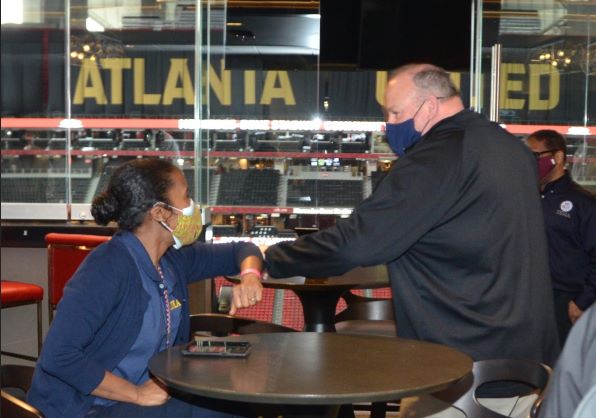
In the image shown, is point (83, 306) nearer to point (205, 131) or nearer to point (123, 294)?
point (123, 294)

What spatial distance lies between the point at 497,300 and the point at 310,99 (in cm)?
644

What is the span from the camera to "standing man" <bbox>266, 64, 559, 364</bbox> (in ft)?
8.55

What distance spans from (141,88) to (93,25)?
0.74 m

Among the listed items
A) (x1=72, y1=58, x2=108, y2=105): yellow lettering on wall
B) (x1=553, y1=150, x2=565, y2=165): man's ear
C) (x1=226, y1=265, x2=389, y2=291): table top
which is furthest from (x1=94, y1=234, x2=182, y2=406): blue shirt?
(x1=72, y1=58, x2=108, y2=105): yellow lettering on wall

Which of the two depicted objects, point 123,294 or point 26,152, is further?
point 26,152

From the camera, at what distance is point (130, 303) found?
267 cm

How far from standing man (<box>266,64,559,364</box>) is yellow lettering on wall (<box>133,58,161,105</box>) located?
470 cm

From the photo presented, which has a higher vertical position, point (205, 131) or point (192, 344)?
point (205, 131)

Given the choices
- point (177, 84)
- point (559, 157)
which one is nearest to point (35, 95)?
point (177, 84)

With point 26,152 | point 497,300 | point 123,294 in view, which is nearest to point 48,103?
point 26,152

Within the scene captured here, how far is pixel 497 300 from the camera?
8.55 ft

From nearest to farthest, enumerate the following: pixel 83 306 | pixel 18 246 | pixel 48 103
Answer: pixel 83 306
pixel 18 246
pixel 48 103

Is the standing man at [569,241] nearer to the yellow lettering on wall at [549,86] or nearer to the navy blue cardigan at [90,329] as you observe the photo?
the navy blue cardigan at [90,329]

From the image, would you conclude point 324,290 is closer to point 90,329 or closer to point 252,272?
point 252,272
